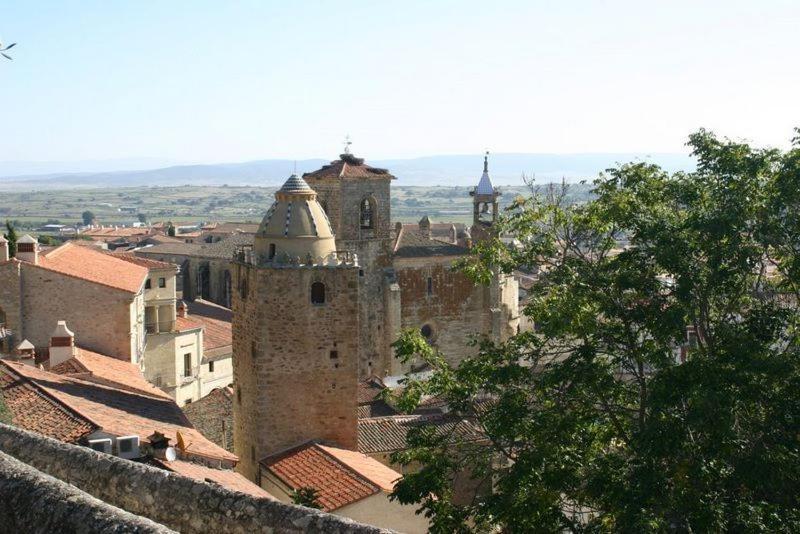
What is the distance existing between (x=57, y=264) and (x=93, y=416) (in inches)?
485

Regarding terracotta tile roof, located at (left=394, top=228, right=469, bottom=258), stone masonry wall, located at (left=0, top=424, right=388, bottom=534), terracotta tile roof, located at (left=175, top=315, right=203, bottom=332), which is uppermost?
stone masonry wall, located at (left=0, top=424, right=388, bottom=534)

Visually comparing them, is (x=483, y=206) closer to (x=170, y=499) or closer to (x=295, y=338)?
(x=295, y=338)

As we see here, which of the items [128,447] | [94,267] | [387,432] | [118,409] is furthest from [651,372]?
[94,267]

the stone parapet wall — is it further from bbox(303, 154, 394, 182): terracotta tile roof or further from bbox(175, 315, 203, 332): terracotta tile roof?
bbox(303, 154, 394, 182): terracotta tile roof

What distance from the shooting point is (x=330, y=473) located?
987 inches

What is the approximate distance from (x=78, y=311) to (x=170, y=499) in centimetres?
2408

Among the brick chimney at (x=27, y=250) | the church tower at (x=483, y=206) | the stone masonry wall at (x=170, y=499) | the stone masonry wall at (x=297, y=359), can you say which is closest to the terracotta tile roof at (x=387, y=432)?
the stone masonry wall at (x=297, y=359)

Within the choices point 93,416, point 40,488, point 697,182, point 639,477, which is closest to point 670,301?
point 697,182

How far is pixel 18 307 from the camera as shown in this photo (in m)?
31.7

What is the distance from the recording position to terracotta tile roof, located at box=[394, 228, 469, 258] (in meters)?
47.8

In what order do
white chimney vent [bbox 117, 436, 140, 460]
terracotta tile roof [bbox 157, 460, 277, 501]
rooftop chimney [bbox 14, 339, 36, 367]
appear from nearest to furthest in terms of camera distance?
1. terracotta tile roof [bbox 157, 460, 277, 501]
2. white chimney vent [bbox 117, 436, 140, 460]
3. rooftop chimney [bbox 14, 339, 36, 367]

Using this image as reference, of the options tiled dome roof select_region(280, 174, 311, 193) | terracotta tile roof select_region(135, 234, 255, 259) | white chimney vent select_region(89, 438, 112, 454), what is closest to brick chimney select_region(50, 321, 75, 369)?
tiled dome roof select_region(280, 174, 311, 193)

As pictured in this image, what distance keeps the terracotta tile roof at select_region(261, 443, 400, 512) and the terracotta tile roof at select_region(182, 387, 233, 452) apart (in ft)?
24.3

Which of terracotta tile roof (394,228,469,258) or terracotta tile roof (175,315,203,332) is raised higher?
terracotta tile roof (394,228,469,258)
